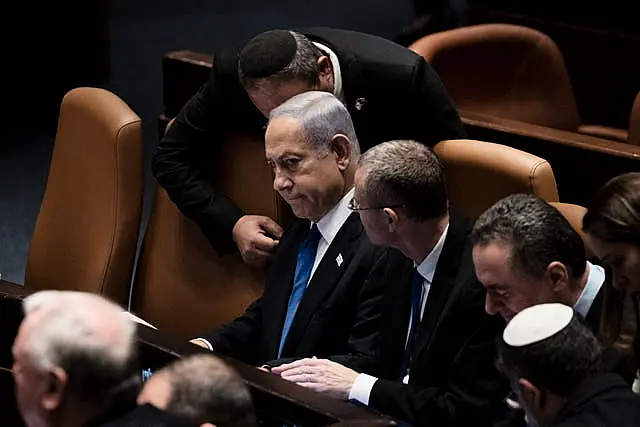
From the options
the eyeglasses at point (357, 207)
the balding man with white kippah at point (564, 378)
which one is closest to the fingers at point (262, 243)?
the eyeglasses at point (357, 207)

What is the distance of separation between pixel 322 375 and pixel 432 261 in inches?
11.9

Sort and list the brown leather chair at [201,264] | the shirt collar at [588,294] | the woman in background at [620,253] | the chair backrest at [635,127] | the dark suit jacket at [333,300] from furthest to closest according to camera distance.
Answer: the chair backrest at [635,127]
the brown leather chair at [201,264]
the dark suit jacket at [333,300]
the shirt collar at [588,294]
the woman in background at [620,253]

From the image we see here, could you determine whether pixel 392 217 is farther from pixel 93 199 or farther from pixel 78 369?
pixel 93 199

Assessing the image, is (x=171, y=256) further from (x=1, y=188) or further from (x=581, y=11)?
(x=581, y=11)

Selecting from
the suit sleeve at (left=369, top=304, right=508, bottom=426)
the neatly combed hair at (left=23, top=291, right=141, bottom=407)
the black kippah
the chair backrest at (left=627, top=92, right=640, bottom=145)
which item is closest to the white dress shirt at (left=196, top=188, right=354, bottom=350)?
the black kippah

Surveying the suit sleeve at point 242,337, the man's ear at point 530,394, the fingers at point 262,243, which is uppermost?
the man's ear at point 530,394

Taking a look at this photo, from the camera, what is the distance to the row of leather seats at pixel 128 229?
3.43m

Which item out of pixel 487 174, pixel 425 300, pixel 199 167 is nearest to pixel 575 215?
pixel 487 174

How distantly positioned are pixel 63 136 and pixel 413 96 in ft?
3.16

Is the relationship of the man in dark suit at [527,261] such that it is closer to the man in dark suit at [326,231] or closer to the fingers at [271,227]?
the man in dark suit at [326,231]

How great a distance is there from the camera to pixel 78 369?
2.01 m

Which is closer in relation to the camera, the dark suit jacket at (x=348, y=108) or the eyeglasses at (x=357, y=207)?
the eyeglasses at (x=357, y=207)

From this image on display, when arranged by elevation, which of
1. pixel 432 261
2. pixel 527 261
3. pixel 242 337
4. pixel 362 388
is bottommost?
pixel 242 337

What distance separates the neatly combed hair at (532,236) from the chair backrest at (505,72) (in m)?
1.91
